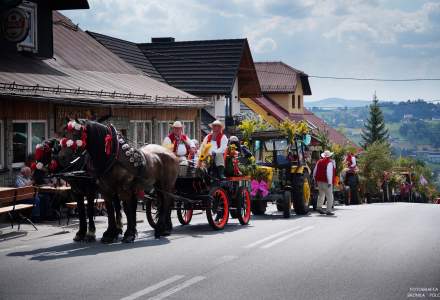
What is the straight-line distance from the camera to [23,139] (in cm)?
2086

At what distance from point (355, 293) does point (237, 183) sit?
810cm

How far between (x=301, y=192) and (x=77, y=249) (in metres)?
9.41


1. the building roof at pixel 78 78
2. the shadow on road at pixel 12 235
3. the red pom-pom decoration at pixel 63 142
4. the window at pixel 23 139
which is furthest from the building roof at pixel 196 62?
the red pom-pom decoration at pixel 63 142

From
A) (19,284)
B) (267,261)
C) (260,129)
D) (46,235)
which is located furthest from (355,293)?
(260,129)

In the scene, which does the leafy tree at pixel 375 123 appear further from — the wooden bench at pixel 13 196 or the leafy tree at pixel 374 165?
the wooden bench at pixel 13 196

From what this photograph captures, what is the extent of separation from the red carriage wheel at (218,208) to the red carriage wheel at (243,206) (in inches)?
26.6

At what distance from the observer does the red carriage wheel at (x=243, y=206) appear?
16922mm

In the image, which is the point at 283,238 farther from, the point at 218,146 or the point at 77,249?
the point at 77,249

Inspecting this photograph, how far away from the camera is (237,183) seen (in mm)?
17141

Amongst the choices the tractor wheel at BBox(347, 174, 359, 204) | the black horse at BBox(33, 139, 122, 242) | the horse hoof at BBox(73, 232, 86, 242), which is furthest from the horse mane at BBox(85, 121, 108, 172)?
the tractor wheel at BBox(347, 174, 359, 204)

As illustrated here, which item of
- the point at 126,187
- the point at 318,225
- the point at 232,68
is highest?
the point at 232,68

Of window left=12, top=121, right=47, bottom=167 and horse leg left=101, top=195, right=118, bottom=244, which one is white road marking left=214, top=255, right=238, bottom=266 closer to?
horse leg left=101, top=195, right=118, bottom=244

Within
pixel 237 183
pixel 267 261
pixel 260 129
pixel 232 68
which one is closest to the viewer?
pixel 267 261

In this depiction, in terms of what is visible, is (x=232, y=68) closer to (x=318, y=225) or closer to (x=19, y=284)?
(x=318, y=225)
